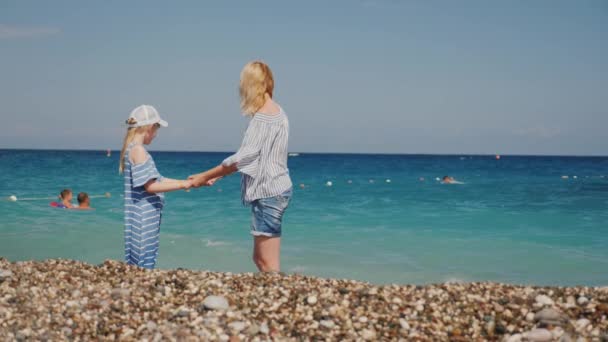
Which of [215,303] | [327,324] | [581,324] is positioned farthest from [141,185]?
[581,324]

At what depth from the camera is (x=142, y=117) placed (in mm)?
5676

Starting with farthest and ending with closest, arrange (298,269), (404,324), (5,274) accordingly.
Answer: (298,269)
(5,274)
(404,324)

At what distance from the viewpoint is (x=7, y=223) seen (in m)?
16.1

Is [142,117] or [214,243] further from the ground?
[142,117]

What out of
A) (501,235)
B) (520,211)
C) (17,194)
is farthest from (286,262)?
(17,194)

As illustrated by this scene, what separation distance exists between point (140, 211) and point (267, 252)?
138 centimetres

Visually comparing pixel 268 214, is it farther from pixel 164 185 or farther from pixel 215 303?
pixel 215 303

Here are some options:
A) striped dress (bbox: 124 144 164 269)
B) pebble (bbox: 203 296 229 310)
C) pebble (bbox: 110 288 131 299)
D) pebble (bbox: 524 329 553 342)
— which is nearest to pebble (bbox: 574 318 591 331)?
pebble (bbox: 524 329 553 342)

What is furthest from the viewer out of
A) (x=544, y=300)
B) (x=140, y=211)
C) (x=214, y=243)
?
(x=214, y=243)

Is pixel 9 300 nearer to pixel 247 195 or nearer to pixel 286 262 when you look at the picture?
pixel 247 195

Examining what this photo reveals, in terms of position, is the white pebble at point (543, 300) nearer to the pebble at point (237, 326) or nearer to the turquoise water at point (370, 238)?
the pebble at point (237, 326)

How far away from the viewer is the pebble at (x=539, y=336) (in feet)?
12.8

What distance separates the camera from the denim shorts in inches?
213

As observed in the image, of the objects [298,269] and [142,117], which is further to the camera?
[298,269]
